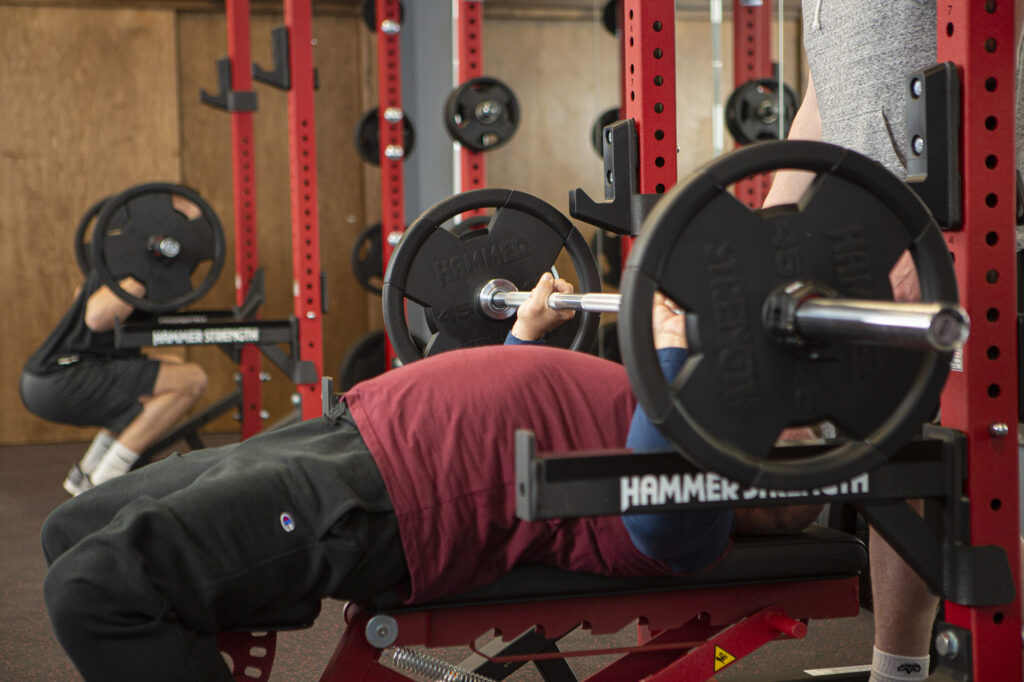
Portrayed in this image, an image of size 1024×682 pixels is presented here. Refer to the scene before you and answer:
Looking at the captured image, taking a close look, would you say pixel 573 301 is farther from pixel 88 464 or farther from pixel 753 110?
pixel 88 464

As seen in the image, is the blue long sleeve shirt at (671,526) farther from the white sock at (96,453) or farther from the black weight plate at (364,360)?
the black weight plate at (364,360)

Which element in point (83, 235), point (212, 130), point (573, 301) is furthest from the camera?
point (212, 130)

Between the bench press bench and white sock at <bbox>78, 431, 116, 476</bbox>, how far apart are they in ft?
9.94

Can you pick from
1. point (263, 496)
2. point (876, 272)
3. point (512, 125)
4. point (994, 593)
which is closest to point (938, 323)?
point (876, 272)

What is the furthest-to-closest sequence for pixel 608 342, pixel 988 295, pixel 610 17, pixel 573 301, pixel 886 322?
pixel 608 342, pixel 610 17, pixel 573 301, pixel 988 295, pixel 886 322

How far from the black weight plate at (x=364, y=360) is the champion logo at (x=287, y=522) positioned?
3.83 meters

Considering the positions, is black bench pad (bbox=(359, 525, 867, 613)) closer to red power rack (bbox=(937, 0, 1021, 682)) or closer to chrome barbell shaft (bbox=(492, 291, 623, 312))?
red power rack (bbox=(937, 0, 1021, 682))

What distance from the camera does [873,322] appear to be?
35.7 inches

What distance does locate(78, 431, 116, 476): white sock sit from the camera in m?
4.10

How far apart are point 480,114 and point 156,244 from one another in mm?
1405

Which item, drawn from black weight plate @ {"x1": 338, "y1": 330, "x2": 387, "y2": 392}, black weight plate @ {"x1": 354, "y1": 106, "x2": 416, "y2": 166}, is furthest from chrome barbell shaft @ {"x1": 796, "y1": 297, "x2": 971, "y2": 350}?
black weight plate @ {"x1": 354, "y1": 106, "x2": 416, "y2": 166}

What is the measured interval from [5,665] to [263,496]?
1.48m

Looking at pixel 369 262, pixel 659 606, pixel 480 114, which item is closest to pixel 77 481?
pixel 369 262

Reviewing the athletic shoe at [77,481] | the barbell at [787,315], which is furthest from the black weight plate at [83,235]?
the barbell at [787,315]
